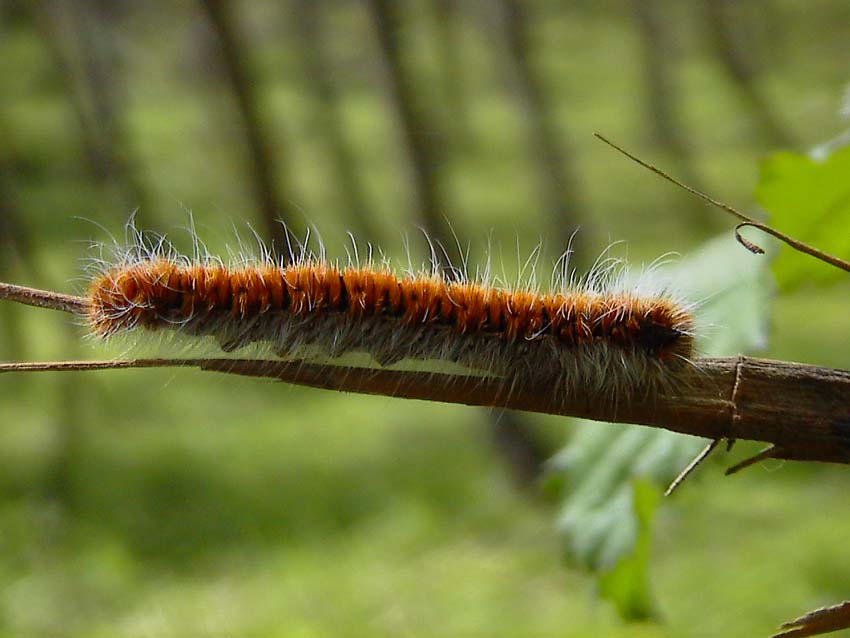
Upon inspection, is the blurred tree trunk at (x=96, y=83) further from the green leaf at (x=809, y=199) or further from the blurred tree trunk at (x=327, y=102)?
the green leaf at (x=809, y=199)

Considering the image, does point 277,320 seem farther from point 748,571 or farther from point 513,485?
point 513,485

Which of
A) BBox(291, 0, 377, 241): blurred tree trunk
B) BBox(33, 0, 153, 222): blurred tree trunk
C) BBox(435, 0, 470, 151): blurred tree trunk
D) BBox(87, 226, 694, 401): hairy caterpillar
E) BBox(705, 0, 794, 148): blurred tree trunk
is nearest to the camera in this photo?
BBox(87, 226, 694, 401): hairy caterpillar

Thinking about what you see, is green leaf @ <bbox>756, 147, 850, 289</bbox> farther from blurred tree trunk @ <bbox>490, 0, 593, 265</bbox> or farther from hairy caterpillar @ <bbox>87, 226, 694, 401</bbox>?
blurred tree trunk @ <bbox>490, 0, 593, 265</bbox>

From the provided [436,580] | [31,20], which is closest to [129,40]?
[31,20]

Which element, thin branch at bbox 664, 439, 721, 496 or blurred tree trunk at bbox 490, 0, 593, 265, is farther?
blurred tree trunk at bbox 490, 0, 593, 265

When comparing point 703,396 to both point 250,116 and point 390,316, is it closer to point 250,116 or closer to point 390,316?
point 390,316

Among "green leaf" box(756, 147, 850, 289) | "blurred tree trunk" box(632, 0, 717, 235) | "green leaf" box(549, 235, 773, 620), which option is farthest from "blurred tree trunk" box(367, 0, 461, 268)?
"blurred tree trunk" box(632, 0, 717, 235)

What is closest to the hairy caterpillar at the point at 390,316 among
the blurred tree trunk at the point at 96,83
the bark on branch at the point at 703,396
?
the bark on branch at the point at 703,396
